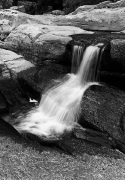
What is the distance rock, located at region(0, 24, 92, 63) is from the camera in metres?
11.7

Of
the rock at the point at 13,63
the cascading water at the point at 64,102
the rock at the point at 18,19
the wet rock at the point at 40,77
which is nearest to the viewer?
the cascading water at the point at 64,102

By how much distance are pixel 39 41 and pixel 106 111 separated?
246 inches

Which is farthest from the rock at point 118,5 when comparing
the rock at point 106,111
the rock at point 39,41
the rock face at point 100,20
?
the rock at point 106,111

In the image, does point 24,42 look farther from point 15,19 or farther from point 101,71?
point 101,71

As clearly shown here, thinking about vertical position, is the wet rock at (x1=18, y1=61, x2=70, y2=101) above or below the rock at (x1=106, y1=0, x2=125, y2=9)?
below

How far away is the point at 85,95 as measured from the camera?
9.05m

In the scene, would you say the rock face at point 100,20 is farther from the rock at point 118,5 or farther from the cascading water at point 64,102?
the cascading water at point 64,102

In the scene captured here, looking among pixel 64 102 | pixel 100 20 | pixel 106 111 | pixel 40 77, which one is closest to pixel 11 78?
pixel 40 77

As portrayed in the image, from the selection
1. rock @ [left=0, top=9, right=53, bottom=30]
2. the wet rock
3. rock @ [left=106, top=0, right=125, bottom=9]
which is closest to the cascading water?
the wet rock

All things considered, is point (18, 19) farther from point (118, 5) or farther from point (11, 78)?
point (118, 5)

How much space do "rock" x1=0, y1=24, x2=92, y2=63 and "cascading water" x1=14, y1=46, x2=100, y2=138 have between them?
1.05m

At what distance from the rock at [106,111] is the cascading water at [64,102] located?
49 centimetres

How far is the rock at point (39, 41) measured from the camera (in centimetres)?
1166

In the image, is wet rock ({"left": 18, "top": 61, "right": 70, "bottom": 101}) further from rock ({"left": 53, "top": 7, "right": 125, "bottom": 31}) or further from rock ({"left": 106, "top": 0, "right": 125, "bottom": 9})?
rock ({"left": 106, "top": 0, "right": 125, "bottom": 9})
